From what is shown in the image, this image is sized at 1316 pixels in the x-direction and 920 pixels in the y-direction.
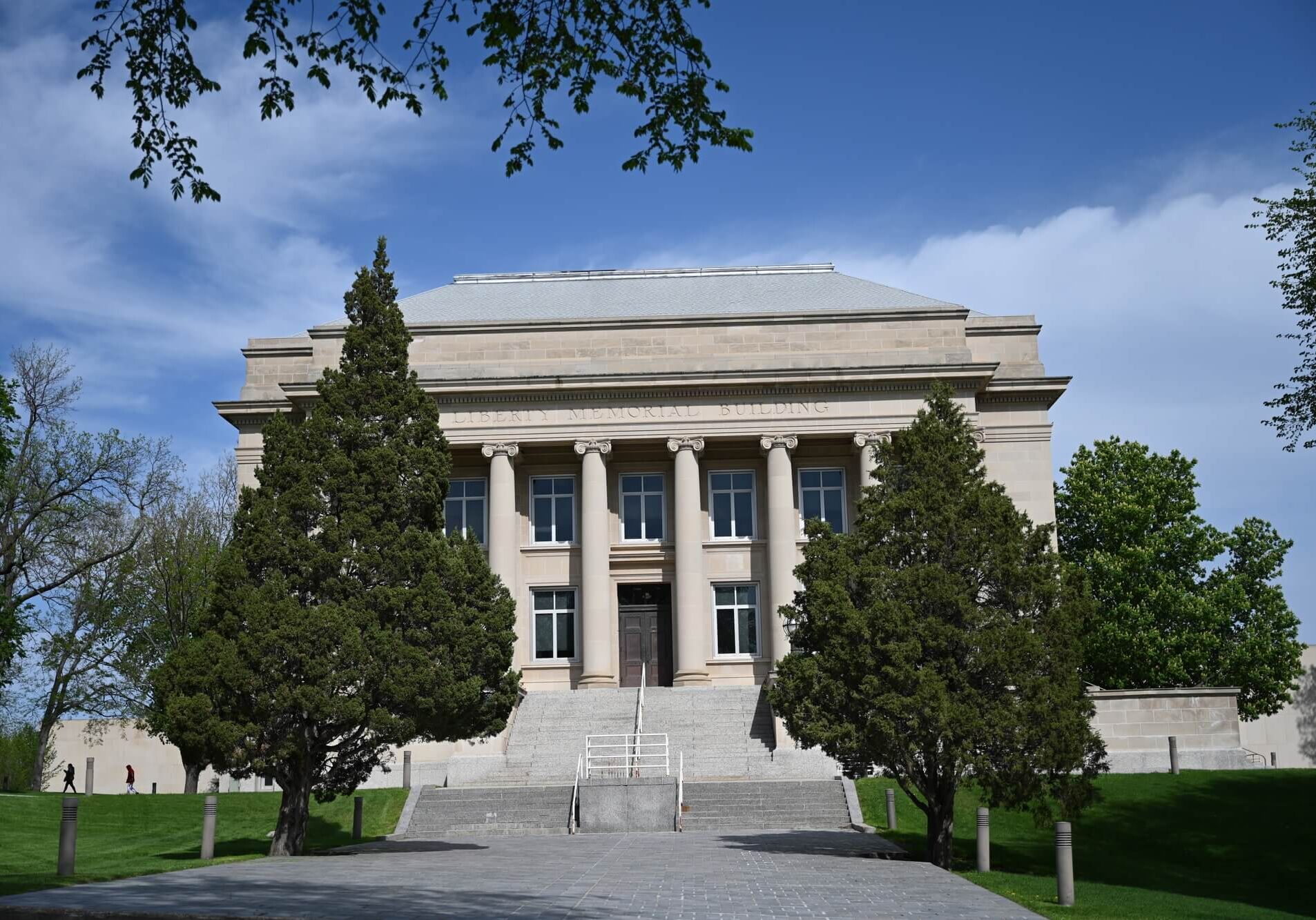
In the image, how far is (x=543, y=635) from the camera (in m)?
39.3

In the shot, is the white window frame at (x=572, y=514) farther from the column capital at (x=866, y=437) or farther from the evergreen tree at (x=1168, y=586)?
the evergreen tree at (x=1168, y=586)

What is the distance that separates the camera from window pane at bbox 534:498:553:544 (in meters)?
39.8

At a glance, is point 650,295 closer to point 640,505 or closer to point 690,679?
point 640,505

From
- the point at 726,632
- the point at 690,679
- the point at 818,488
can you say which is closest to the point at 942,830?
the point at 690,679

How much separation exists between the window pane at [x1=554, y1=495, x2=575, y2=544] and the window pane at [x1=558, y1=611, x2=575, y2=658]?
2208 mm

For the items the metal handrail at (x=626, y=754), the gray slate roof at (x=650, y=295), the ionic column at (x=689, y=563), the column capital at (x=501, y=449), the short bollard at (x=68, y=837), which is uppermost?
the gray slate roof at (x=650, y=295)

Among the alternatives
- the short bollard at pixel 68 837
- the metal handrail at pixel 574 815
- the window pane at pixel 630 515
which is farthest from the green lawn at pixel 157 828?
the window pane at pixel 630 515

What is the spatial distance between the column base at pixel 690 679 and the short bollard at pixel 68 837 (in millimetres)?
21992

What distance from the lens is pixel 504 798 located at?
27172mm

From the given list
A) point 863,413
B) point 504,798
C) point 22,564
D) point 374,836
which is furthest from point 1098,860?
point 22,564

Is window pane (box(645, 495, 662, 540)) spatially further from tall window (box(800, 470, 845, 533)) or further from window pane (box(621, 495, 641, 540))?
tall window (box(800, 470, 845, 533))

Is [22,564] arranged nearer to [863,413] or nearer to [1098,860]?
[863,413]

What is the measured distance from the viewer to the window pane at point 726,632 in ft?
127

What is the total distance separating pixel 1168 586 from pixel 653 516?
62.4ft
